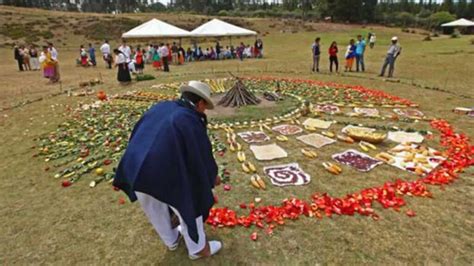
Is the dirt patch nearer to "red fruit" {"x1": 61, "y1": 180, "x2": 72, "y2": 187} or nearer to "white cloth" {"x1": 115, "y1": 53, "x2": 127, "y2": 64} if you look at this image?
"red fruit" {"x1": 61, "y1": 180, "x2": 72, "y2": 187}

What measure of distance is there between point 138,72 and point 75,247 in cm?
1612

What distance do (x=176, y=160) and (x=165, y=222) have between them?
3.37ft

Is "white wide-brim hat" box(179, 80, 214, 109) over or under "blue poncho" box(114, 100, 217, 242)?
over

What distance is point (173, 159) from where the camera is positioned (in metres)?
3.17

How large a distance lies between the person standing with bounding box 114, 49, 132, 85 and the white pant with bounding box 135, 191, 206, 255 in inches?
514

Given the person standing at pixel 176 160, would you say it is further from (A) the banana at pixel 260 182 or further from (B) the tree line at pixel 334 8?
(B) the tree line at pixel 334 8

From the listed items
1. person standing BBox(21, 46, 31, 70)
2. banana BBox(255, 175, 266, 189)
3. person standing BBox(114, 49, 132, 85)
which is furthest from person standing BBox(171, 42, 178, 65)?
banana BBox(255, 175, 266, 189)

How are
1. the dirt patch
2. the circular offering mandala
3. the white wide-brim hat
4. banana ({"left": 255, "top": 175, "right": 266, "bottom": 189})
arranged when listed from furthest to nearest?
the dirt patch, banana ({"left": 255, "top": 175, "right": 266, "bottom": 189}), the circular offering mandala, the white wide-brim hat

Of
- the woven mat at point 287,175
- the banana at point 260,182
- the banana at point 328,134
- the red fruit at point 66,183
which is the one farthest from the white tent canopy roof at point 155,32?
the banana at point 260,182

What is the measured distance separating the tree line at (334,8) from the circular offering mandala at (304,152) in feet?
214

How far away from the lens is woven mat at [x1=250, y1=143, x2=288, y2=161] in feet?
22.0

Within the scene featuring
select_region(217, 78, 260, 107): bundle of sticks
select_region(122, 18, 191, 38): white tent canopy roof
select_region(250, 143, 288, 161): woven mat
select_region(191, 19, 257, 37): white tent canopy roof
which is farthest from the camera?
select_region(191, 19, 257, 37): white tent canopy roof

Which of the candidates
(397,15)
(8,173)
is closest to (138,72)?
(8,173)

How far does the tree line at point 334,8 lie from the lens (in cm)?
6856
